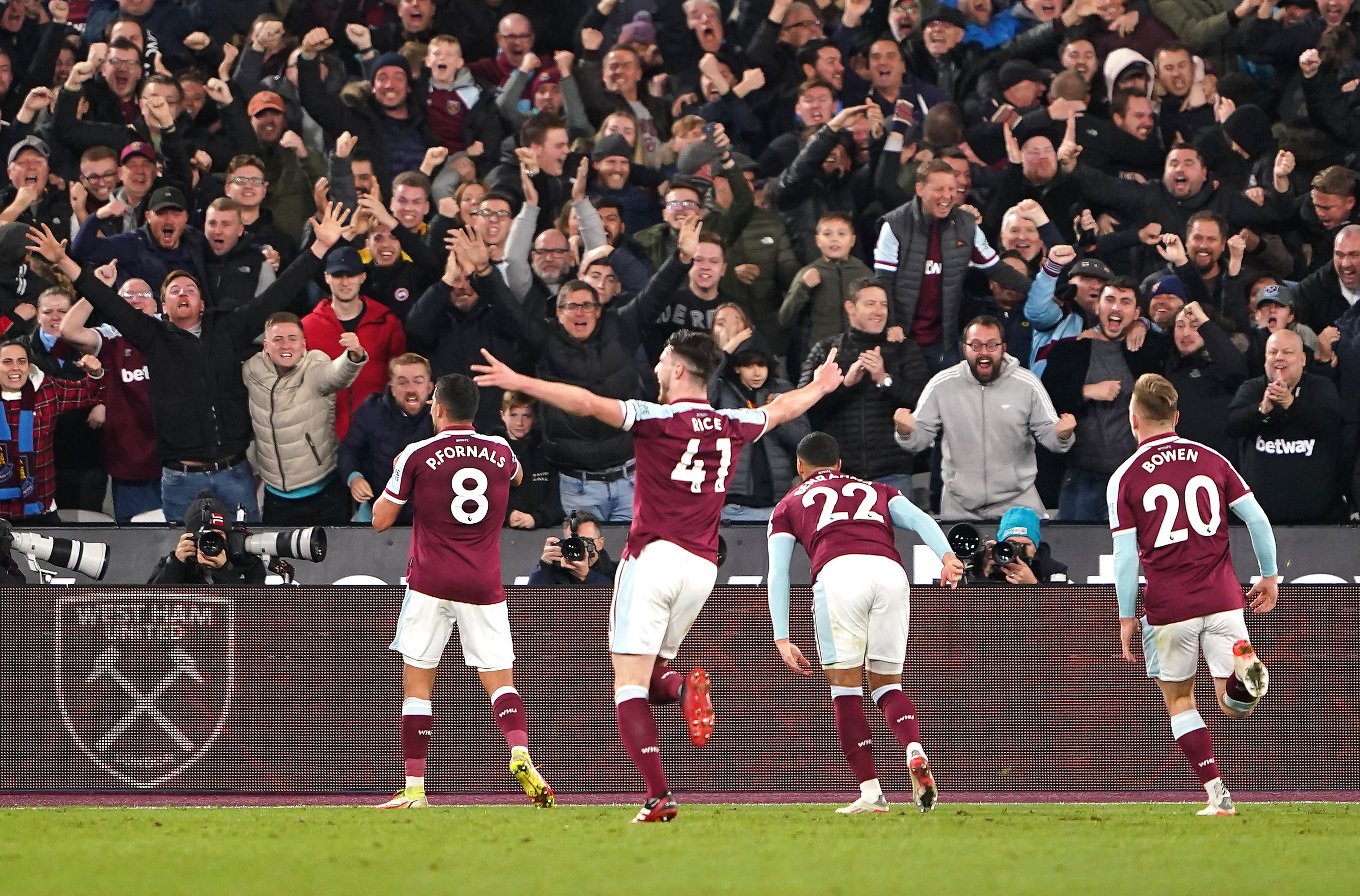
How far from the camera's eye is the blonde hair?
884 cm

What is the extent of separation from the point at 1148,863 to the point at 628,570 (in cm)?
269

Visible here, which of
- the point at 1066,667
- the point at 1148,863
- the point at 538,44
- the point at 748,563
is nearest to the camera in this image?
the point at 1148,863

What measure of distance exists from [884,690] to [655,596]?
1577mm

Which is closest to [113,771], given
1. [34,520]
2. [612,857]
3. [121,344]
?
[34,520]

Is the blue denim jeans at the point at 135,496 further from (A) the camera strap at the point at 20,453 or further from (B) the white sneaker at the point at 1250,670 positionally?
(B) the white sneaker at the point at 1250,670

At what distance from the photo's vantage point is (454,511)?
928 cm

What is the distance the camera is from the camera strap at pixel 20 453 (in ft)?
39.5

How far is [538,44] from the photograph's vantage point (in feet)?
55.5

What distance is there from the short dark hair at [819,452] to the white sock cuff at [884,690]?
3.90 feet

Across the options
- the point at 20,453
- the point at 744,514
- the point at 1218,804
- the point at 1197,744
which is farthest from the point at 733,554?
the point at 20,453

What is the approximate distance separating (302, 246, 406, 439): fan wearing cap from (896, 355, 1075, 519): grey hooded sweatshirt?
12.5 feet

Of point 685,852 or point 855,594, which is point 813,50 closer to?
point 855,594

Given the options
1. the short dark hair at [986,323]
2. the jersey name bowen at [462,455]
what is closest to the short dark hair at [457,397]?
the jersey name bowen at [462,455]

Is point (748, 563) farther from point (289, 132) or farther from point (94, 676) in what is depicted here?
point (289, 132)
